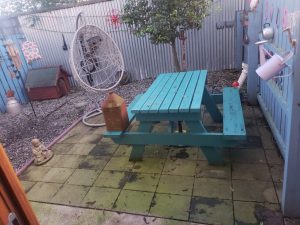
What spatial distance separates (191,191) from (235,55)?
14.8 feet

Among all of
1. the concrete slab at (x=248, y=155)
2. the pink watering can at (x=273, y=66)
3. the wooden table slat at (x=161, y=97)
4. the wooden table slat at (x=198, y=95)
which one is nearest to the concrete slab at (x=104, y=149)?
the wooden table slat at (x=161, y=97)

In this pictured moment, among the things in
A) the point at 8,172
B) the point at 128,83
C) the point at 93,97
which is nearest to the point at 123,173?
the point at 8,172

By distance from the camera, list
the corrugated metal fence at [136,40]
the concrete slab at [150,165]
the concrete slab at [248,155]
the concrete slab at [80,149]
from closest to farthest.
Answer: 1. the concrete slab at [248,155]
2. the concrete slab at [150,165]
3. the concrete slab at [80,149]
4. the corrugated metal fence at [136,40]

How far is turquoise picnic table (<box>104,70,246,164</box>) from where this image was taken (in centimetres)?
262

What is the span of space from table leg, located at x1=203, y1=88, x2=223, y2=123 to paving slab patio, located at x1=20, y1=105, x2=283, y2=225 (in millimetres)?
509

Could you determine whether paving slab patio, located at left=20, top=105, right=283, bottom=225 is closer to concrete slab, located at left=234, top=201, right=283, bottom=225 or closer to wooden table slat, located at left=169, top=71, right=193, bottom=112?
concrete slab, located at left=234, top=201, right=283, bottom=225

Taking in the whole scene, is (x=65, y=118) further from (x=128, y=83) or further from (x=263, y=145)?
(x=263, y=145)

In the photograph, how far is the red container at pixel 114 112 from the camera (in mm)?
2893

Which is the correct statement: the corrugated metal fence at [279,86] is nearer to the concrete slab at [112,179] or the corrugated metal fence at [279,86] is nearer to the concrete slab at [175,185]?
the concrete slab at [175,185]

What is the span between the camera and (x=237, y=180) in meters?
2.59

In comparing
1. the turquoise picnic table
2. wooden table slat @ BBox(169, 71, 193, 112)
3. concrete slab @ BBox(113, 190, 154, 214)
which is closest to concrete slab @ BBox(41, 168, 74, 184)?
the turquoise picnic table

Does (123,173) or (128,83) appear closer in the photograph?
(123,173)

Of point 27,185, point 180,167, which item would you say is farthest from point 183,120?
point 27,185

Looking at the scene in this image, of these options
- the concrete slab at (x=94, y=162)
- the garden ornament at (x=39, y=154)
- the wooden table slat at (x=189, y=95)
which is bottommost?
the concrete slab at (x=94, y=162)
